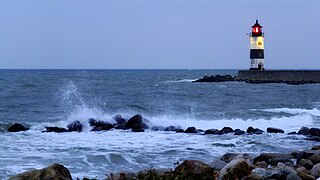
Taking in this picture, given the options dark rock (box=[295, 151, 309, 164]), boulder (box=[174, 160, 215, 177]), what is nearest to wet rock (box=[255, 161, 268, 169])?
dark rock (box=[295, 151, 309, 164])

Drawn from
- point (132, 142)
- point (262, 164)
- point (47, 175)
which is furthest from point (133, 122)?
point (47, 175)

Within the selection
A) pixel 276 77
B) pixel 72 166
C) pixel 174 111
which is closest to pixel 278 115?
pixel 174 111

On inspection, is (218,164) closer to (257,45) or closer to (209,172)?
(209,172)

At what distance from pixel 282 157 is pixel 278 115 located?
14066 mm

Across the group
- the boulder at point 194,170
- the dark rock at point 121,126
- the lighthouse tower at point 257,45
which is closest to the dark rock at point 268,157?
the boulder at point 194,170

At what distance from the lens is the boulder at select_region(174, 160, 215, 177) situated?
25.3 feet

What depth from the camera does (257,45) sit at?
61.8 m

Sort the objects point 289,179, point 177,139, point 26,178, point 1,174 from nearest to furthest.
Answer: point 26,178 → point 289,179 → point 1,174 → point 177,139

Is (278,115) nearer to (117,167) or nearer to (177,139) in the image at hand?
(177,139)

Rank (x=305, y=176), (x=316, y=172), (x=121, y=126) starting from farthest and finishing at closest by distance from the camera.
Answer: (x=121, y=126)
(x=316, y=172)
(x=305, y=176)

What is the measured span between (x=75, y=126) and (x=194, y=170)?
12235 mm

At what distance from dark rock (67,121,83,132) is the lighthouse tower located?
44.1m

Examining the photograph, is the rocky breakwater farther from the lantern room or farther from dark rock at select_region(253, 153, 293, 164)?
the lantern room

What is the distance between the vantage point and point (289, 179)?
8.96 meters
